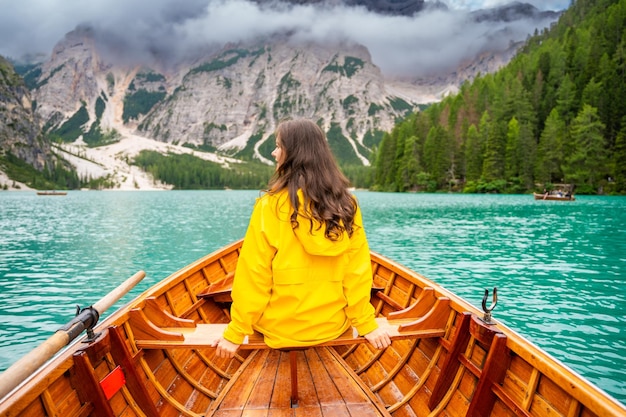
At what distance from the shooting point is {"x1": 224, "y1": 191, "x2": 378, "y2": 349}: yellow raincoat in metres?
3.36

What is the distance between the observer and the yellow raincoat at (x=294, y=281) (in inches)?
132

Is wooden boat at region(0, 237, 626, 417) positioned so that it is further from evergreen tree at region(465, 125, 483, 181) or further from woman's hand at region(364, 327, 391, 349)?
evergreen tree at region(465, 125, 483, 181)

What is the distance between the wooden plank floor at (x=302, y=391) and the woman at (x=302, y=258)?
4.07 ft

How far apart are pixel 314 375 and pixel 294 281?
8.25 feet

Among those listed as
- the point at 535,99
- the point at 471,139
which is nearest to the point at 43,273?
the point at 471,139

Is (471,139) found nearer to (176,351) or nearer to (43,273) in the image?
(43,273)

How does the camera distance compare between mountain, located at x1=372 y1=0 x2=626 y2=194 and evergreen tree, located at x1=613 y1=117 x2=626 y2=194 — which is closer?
evergreen tree, located at x1=613 y1=117 x2=626 y2=194

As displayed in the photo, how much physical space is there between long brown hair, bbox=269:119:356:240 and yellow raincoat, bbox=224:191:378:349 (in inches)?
3.1

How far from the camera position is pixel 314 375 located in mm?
5348

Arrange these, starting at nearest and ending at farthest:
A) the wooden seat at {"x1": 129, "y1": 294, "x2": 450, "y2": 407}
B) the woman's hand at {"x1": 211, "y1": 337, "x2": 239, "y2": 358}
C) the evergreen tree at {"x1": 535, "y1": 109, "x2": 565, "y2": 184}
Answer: the woman's hand at {"x1": 211, "y1": 337, "x2": 239, "y2": 358}, the wooden seat at {"x1": 129, "y1": 294, "x2": 450, "y2": 407}, the evergreen tree at {"x1": 535, "y1": 109, "x2": 565, "y2": 184}

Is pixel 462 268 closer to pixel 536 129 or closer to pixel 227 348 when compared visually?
pixel 227 348

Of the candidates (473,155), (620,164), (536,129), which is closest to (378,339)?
(620,164)

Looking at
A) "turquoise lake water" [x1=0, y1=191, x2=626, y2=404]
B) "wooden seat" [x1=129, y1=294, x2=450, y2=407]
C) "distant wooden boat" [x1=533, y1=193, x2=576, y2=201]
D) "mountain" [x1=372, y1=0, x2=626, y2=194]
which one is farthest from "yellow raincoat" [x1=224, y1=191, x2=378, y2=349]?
"mountain" [x1=372, y1=0, x2=626, y2=194]

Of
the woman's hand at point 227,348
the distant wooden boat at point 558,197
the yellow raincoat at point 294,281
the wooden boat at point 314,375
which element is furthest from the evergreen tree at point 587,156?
the woman's hand at point 227,348
